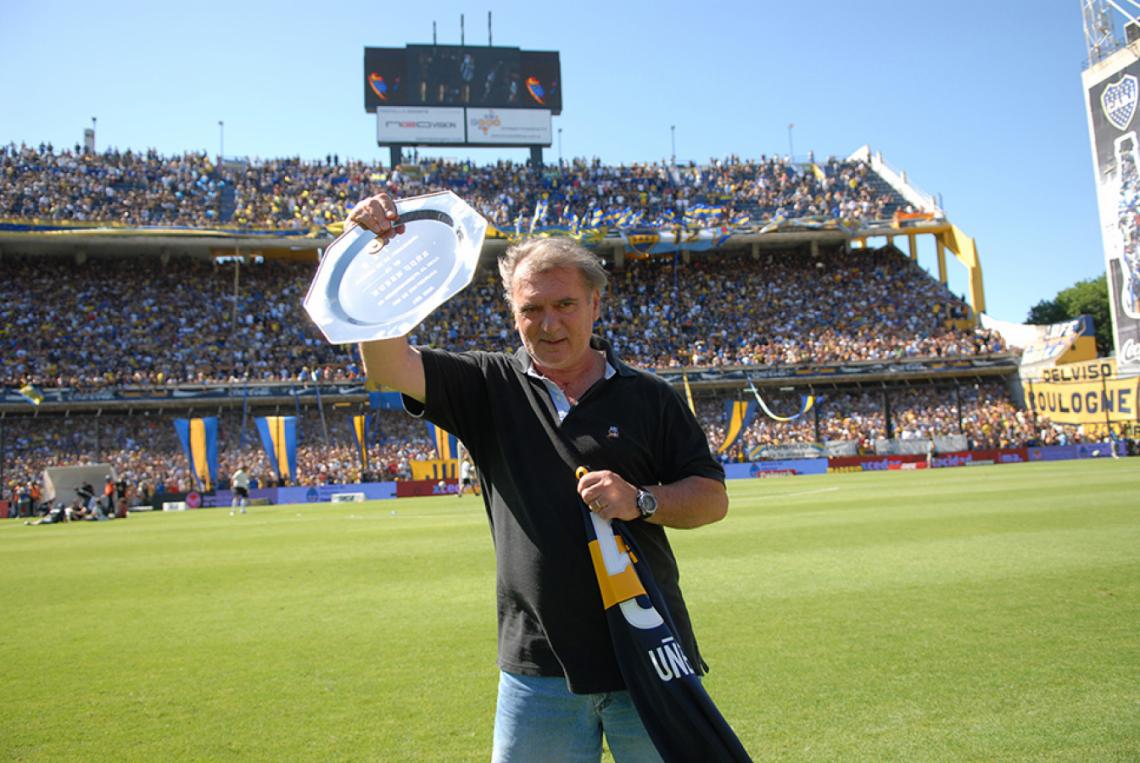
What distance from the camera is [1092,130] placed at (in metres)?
44.5

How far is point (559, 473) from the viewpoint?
2.74m

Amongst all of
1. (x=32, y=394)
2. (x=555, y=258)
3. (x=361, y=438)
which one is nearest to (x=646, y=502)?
(x=555, y=258)

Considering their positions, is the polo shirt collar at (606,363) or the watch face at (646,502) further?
the polo shirt collar at (606,363)

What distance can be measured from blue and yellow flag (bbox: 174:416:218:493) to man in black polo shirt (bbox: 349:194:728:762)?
3316 cm

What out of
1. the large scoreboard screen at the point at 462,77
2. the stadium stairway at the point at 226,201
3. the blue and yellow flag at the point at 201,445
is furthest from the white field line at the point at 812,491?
the large scoreboard screen at the point at 462,77

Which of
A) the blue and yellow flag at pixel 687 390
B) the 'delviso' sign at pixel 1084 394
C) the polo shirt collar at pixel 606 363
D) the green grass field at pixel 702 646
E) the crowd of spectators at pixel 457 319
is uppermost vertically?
the crowd of spectators at pixel 457 319

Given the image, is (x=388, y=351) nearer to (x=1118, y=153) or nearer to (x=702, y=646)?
(x=702, y=646)

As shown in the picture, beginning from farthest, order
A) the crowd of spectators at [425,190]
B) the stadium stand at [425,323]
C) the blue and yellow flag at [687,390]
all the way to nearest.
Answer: the crowd of spectators at [425,190]
the blue and yellow flag at [687,390]
the stadium stand at [425,323]

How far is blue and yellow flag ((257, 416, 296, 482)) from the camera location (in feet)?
112

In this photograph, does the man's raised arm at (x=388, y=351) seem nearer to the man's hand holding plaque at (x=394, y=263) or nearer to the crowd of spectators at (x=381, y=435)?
the man's hand holding plaque at (x=394, y=263)

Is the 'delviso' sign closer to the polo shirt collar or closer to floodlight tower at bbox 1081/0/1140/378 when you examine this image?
floodlight tower at bbox 1081/0/1140/378

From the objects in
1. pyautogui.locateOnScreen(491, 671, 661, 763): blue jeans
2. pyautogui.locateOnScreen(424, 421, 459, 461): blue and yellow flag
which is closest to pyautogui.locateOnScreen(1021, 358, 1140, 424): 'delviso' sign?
pyautogui.locateOnScreen(424, 421, 459, 461): blue and yellow flag

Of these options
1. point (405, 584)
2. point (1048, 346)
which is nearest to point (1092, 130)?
point (1048, 346)

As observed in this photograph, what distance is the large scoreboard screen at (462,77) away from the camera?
52.8 m
